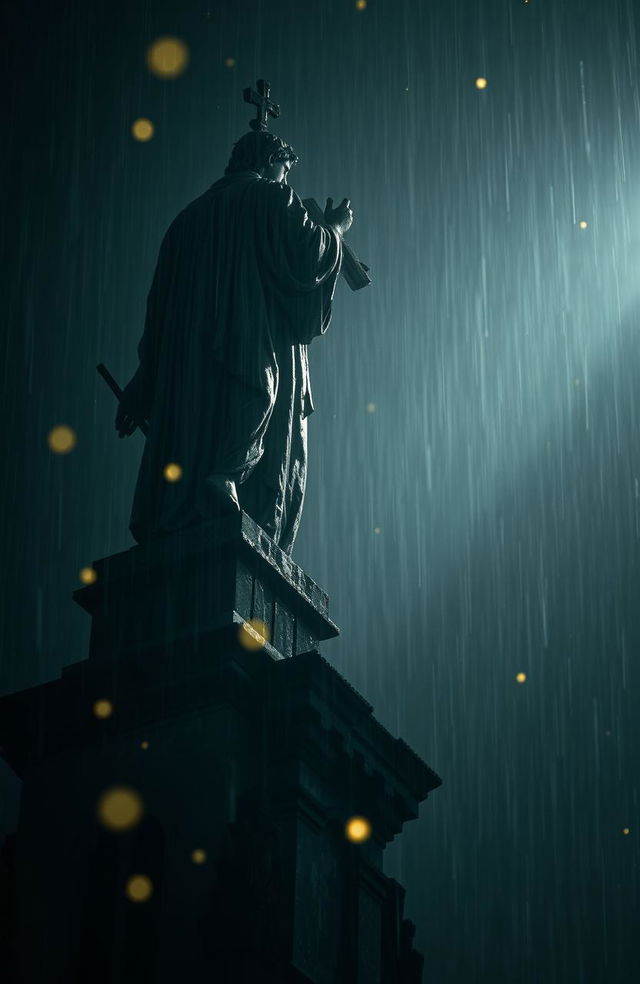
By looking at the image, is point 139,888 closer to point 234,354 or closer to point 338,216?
point 234,354

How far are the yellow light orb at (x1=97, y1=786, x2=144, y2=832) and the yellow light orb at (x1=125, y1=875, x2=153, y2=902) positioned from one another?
0.38 meters

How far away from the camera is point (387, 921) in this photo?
12.3m

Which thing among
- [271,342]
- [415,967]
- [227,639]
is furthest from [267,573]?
[415,967]

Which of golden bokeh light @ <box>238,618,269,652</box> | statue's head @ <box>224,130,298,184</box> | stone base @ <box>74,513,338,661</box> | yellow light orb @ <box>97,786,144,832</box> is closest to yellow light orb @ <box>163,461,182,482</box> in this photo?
stone base @ <box>74,513,338,661</box>

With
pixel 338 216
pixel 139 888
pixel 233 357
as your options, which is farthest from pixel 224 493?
pixel 338 216

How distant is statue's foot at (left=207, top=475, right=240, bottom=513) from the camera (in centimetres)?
1277

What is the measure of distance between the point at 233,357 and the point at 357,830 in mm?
3829

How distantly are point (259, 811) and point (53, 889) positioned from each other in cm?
166

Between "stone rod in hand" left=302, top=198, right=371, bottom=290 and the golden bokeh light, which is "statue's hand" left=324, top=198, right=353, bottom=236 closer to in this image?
"stone rod in hand" left=302, top=198, right=371, bottom=290

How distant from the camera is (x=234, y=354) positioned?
44.8ft

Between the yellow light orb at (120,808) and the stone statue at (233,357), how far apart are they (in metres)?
2.13

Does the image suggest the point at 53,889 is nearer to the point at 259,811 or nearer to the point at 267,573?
the point at 259,811

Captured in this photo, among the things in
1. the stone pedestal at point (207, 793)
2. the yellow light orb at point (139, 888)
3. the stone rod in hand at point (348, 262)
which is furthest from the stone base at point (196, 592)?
the stone rod in hand at point (348, 262)

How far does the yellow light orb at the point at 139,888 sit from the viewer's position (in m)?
11.4
